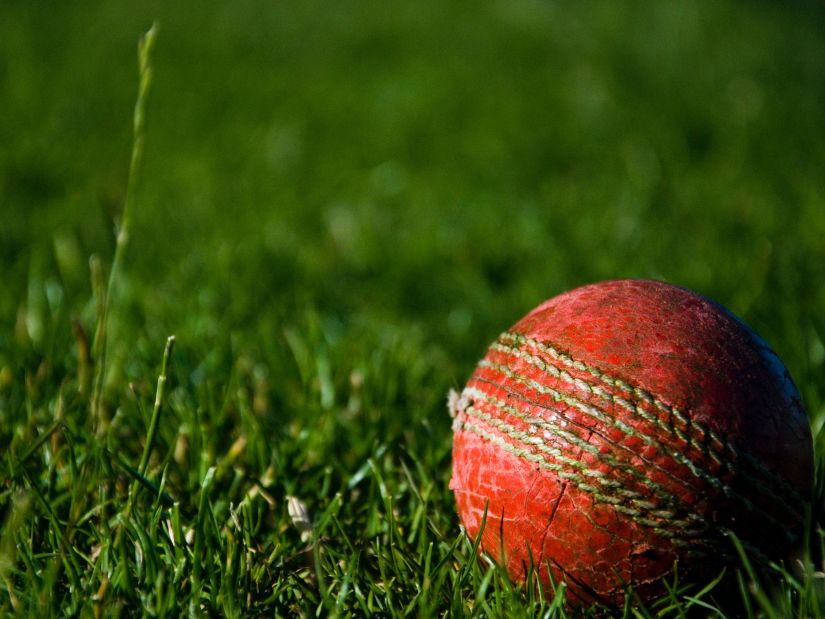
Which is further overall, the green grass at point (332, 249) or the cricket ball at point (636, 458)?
the green grass at point (332, 249)

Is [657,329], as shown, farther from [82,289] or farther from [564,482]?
[82,289]

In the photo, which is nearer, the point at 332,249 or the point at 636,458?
the point at 636,458

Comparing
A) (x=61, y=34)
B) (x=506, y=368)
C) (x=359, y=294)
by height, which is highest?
(x=61, y=34)

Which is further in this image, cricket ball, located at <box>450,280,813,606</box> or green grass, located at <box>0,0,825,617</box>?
green grass, located at <box>0,0,825,617</box>

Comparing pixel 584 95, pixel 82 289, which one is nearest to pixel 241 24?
pixel 584 95
